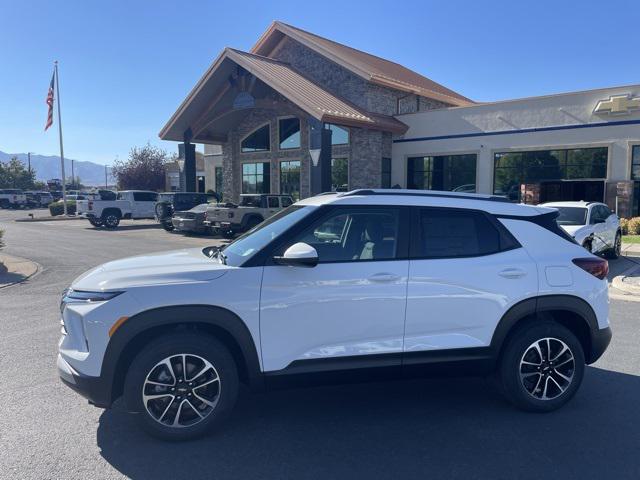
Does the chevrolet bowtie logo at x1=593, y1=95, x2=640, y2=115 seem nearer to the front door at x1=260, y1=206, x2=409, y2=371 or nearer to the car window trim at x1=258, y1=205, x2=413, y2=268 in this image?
the car window trim at x1=258, y1=205, x2=413, y2=268

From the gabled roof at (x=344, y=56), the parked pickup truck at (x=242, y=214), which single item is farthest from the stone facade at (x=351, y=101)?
the parked pickup truck at (x=242, y=214)

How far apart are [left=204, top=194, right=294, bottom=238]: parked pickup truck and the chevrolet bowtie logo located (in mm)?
12478

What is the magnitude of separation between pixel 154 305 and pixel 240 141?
87.8 feet

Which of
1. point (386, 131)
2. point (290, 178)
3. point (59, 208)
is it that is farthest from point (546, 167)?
point (59, 208)

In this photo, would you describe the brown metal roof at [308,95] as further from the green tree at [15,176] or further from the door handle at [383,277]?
the green tree at [15,176]

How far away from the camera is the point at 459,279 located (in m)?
3.89

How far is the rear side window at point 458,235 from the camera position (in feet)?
13.1

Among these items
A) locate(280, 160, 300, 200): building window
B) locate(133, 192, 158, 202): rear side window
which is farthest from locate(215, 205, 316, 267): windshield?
locate(133, 192, 158, 202): rear side window

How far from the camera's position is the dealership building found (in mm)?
18922

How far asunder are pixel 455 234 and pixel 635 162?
18.2 m

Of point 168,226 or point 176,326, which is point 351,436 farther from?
point 168,226

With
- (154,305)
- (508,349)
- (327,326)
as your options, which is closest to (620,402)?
(508,349)

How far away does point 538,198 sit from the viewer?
66.6 feet

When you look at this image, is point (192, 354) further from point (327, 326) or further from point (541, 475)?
point (541, 475)
